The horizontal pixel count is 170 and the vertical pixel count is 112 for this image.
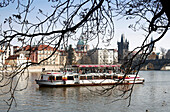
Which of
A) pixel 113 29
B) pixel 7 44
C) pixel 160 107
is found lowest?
pixel 160 107

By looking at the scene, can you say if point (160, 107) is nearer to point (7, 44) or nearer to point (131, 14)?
point (131, 14)

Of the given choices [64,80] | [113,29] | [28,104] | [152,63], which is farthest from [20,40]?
[152,63]

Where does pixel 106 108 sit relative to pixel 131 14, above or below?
below

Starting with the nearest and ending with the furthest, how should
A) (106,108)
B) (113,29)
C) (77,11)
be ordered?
(77,11), (113,29), (106,108)

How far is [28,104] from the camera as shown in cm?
1650

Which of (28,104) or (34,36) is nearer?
(34,36)

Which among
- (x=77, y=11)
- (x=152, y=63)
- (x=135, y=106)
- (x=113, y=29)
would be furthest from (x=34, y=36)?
(x=152, y=63)

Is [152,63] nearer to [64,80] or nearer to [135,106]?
[64,80]

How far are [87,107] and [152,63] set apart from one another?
343ft

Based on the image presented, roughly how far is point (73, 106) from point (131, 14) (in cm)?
1235

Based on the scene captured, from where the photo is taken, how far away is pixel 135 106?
1612 cm

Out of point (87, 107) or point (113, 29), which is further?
point (87, 107)

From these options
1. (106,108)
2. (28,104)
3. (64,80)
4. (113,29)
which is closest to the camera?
(113,29)

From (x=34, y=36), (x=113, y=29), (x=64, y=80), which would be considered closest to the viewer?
(x=34, y=36)
